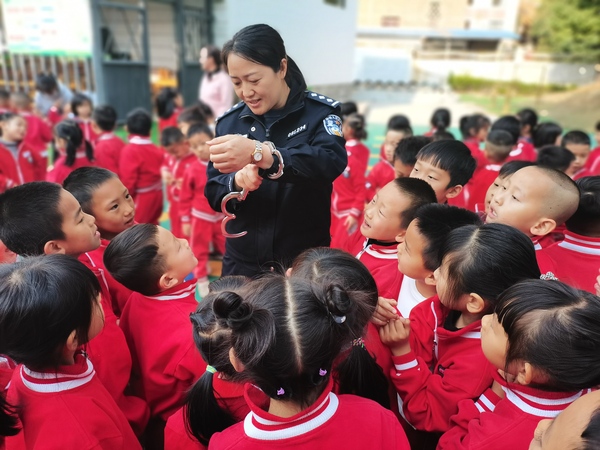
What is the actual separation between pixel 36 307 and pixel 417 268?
1149mm

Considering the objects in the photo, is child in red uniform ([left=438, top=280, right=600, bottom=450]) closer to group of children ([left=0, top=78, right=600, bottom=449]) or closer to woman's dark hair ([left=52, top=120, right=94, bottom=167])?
group of children ([left=0, top=78, right=600, bottom=449])

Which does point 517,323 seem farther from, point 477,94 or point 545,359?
point 477,94

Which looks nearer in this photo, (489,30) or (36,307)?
(36,307)

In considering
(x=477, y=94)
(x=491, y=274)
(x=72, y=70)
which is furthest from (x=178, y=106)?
(x=477, y=94)

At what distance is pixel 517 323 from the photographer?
1017 mm

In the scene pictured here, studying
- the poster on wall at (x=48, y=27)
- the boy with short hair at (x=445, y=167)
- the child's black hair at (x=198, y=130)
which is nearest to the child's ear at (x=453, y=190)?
the boy with short hair at (x=445, y=167)

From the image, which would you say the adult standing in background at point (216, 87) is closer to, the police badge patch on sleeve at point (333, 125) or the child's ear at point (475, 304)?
the police badge patch on sleeve at point (333, 125)

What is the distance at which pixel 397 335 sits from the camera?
49.5 inches

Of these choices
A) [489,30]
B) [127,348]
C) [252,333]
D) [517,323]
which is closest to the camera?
[252,333]

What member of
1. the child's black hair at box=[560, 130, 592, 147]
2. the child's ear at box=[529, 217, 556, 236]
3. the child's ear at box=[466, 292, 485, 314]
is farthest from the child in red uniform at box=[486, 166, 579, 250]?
the child's black hair at box=[560, 130, 592, 147]

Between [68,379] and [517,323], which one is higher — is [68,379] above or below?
below

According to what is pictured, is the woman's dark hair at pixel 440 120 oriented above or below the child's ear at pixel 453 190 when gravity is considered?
above

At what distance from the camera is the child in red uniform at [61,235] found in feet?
4.72

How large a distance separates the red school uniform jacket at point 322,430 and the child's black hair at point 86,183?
137 cm
